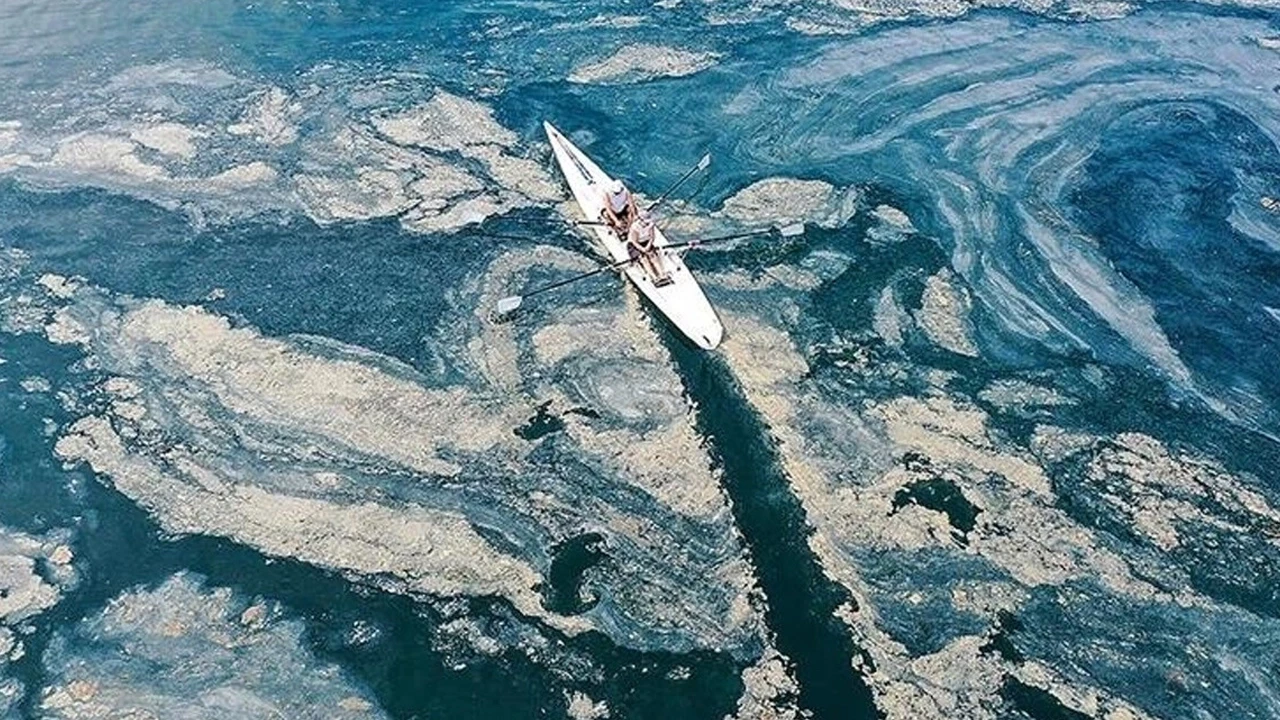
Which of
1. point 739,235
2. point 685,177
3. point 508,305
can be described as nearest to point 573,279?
point 508,305

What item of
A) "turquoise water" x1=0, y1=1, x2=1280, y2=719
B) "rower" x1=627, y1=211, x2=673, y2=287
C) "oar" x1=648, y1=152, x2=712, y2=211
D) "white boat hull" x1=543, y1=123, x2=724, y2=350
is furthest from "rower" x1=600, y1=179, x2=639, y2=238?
"oar" x1=648, y1=152, x2=712, y2=211

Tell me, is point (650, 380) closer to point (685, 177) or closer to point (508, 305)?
point (508, 305)

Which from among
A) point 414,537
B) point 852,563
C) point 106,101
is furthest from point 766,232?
point 106,101

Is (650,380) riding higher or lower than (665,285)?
lower

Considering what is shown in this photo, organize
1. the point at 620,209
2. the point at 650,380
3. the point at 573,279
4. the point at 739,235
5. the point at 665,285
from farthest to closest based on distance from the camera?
1. the point at 739,235
2. the point at 620,209
3. the point at 573,279
4. the point at 665,285
5. the point at 650,380

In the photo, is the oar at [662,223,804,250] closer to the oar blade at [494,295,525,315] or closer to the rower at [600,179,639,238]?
the rower at [600,179,639,238]

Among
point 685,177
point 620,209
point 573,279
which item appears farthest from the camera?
point 685,177
